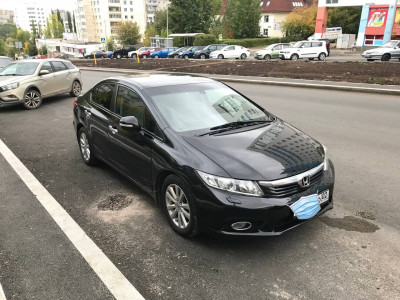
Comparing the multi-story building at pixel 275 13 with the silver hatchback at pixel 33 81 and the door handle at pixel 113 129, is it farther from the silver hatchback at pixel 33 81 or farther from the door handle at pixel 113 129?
the door handle at pixel 113 129

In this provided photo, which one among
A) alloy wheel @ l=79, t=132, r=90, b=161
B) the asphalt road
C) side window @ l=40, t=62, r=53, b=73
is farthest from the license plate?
side window @ l=40, t=62, r=53, b=73

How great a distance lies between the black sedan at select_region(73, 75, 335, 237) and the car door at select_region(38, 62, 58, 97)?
25.2 feet

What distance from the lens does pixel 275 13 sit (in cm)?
7238

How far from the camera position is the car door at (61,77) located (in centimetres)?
1238

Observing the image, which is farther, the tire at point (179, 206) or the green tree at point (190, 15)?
the green tree at point (190, 15)

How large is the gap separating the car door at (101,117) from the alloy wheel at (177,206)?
1.59m

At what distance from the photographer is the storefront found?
40.0 m

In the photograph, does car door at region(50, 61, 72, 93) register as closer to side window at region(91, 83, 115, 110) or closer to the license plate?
side window at region(91, 83, 115, 110)

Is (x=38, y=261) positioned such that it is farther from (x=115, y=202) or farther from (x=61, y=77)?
(x=61, y=77)

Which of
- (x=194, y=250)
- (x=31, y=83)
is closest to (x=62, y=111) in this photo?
(x=31, y=83)

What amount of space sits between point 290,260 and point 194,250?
0.93m

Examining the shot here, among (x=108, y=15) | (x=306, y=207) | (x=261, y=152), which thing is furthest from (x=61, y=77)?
(x=108, y=15)

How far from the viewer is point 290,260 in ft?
10.7

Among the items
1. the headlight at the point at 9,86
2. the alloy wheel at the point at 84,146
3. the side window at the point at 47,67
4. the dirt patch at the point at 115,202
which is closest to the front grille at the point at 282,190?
the dirt patch at the point at 115,202
